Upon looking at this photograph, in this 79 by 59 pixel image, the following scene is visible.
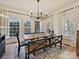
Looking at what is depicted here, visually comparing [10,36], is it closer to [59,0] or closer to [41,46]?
[41,46]

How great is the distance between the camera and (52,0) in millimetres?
4973

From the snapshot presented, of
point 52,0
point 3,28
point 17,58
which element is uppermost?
point 52,0

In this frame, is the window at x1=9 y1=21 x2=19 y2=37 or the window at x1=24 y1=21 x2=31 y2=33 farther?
the window at x1=24 y1=21 x2=31 y2=33

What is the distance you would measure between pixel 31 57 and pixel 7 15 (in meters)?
3.57

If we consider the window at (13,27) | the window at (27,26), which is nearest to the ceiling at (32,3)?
the window at (13,27)

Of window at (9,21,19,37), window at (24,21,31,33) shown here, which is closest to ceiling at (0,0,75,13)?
window at (9,21,19,37)

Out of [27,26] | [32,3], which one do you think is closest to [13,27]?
[27,26]

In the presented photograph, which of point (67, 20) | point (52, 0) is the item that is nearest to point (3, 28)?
point (52, 0)

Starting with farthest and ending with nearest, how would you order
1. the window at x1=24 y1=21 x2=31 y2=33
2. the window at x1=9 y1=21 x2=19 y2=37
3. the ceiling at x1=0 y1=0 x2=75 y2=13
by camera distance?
the window at x1=24 y1=21 x2=31 y2=33 < the window at x1=9 y1=21 x2=19 y2=37 < the ceiling at x1=0 y1=0 x2=75 y2=13

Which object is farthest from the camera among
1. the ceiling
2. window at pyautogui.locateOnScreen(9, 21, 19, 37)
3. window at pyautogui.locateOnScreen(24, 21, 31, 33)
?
window at pyautogui.locateOnScreen(24, 21, 31, 33)

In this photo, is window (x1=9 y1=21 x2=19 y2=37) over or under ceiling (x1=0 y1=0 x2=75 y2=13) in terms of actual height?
under

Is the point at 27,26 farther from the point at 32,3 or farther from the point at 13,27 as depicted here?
the point at 32,3

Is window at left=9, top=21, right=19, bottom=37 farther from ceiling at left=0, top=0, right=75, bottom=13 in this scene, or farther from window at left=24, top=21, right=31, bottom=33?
ceiling at left=0, top=0, right=75, bottom=13

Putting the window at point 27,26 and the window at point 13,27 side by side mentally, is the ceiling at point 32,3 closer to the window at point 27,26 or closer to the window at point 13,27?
the window at point 13,27
